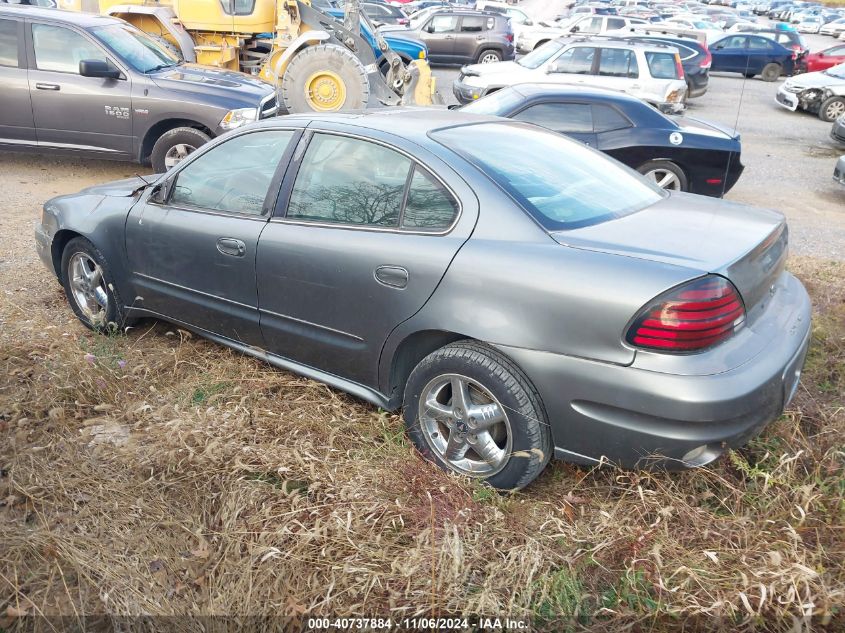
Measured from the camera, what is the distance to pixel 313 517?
2834 millimetres

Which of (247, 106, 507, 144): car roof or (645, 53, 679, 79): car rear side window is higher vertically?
(645, 53, 679, 79): car rear side window

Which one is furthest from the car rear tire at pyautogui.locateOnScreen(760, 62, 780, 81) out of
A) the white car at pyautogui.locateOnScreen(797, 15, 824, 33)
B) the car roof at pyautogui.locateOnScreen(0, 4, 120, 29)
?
the white car at pyautogui.locateOnScreen(797, 15, 824, 33)

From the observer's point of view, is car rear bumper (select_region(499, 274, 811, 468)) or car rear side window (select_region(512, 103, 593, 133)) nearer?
car rear bumper (select_region(499, 274, 811, 468))

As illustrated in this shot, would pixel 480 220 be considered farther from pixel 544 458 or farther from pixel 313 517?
pixel 313 517

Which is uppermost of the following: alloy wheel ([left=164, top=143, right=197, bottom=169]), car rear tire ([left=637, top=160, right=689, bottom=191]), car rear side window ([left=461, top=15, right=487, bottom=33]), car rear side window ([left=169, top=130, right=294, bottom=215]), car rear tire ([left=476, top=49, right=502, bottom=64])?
car rear side window ([left=461, top=15, right=487, bottom=33])

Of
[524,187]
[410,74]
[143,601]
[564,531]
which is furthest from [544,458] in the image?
[410,74]

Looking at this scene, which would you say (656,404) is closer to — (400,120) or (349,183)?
(349,183)

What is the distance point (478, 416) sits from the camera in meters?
2.94

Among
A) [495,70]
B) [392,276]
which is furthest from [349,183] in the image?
[495,70]

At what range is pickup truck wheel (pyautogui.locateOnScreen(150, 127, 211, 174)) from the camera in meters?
8.09

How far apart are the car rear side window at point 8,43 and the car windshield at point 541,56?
7.94m

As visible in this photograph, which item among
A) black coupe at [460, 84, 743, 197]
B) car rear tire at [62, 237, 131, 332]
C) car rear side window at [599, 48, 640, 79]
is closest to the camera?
car rear tire at [62, 237, 131, 332]

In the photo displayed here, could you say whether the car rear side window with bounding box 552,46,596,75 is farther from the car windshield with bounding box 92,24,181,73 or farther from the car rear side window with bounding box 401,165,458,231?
the car rear side window with bounding box 401,165,458,231

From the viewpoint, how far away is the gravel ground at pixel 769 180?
23.4 ft
